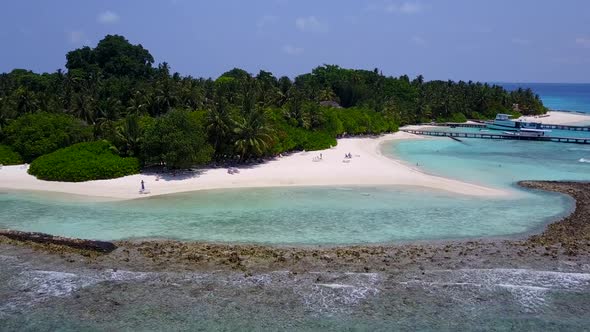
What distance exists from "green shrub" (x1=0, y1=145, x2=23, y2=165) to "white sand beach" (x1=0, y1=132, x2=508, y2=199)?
126cm

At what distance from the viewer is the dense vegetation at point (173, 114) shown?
46250 millimetres

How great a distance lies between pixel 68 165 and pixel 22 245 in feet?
55.8

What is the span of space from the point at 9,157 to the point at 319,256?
37.4m

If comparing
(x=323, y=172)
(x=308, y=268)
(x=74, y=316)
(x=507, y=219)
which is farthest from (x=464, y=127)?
(x=74, y=316)

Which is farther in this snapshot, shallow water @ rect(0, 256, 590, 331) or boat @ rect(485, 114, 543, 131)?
boat @ rect(485, 114, 543, 131)

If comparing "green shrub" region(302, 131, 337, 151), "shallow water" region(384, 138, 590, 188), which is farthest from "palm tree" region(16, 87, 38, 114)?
"shallow water" region(384, 138, 590, 188)

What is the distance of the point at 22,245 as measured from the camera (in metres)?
27.7

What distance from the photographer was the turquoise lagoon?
99.8 ft

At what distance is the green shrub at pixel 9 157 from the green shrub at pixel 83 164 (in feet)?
15.8

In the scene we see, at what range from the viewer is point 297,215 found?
1367 inches

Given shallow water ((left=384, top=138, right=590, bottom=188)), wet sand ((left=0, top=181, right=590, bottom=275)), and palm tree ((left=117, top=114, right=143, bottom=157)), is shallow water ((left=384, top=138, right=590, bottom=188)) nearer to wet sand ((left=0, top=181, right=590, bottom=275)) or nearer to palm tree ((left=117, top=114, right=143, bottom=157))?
wet sand ((left=0, top=181, right=590, bottom=275))

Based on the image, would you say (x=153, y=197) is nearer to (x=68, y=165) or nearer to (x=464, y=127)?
(x=68, y=165)

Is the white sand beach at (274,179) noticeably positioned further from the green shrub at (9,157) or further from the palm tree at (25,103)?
the palm tree at (25,103)

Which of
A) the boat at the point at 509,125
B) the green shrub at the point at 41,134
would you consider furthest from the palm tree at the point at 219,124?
the boat at the point at 509,125
